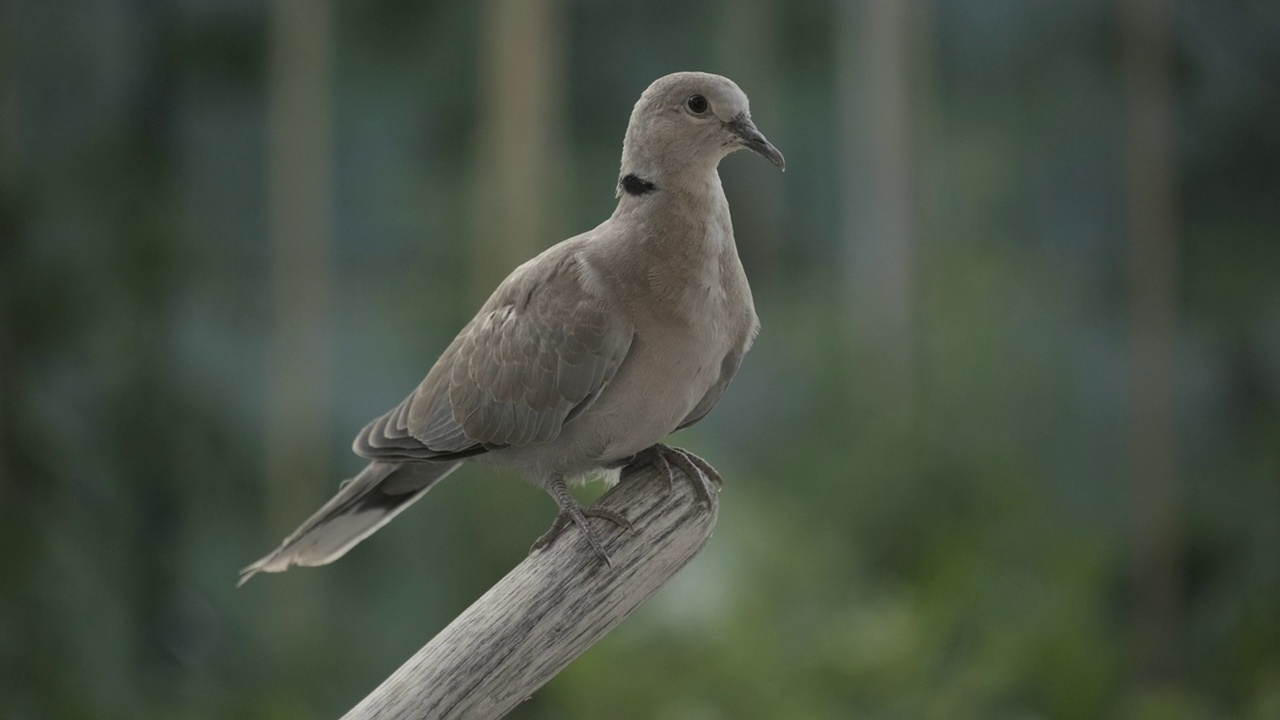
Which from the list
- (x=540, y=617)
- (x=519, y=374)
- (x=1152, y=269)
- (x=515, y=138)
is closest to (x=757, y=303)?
(x=515, y=138)

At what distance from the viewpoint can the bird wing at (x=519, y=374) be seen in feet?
6.75

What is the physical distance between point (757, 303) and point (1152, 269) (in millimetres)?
1259

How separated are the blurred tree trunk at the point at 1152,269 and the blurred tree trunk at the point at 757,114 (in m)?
1.11

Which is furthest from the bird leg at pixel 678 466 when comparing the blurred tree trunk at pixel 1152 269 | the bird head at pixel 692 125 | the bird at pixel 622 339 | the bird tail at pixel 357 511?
the blurred tree trunk at pixel 1152 269

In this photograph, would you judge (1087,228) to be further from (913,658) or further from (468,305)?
(468,305)

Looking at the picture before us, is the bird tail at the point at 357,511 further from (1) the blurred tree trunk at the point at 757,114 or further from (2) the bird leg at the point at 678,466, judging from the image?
(1) the blurred tree trunk at the point at 757,114

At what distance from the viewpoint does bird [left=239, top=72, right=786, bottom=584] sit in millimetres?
2023

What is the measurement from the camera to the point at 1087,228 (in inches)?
170

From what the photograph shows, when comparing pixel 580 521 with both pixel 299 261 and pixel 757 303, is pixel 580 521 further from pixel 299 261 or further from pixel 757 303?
pixel 757 303

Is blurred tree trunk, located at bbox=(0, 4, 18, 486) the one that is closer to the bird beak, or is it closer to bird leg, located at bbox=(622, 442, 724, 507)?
bird leg, located at bbox=(622, 442, 724, 507)

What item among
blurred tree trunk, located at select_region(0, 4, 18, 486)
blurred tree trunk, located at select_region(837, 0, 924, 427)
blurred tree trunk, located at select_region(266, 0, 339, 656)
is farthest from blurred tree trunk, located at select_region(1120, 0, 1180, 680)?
blurred tree trunk, located at select_region(0, 4, 18, 486)

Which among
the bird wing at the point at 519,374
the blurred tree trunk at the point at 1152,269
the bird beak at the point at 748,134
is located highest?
the bird beak at the point at 748,134

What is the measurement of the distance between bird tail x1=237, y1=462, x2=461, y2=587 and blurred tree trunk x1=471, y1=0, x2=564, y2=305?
201 cm

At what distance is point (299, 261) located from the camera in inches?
164
